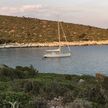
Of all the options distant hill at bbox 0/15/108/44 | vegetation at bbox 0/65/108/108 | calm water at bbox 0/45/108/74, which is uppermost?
vegetation at bbox 0/65/108/108

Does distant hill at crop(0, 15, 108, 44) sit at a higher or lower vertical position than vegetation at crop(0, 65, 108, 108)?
lower

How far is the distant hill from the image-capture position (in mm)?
161000

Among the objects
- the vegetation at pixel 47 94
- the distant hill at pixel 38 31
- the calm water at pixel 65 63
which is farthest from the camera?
the distant hill at pixel 38 31

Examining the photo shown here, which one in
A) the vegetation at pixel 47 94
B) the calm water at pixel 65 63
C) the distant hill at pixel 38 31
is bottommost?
the calm water at pixel 65 63

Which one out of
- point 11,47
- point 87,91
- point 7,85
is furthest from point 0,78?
point 11,47

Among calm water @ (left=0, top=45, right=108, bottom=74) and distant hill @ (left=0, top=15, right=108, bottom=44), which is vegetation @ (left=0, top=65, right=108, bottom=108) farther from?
distant hill @ (left=0, top=15, right=108, bottom=44)

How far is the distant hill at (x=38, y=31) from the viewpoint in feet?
528

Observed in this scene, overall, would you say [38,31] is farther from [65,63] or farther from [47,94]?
[47,94]

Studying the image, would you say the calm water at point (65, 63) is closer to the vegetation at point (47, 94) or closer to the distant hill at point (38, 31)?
the vegetation at point (47, 94)

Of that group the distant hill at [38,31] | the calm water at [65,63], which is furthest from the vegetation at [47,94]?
the distant hill at [38,31]

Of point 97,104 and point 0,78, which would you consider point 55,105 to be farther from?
point 0,78

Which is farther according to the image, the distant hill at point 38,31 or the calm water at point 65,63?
the distant hill at point 38,31

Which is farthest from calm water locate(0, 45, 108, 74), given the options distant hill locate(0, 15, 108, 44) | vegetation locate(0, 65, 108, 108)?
distant hill locate(0, 15, 108, 44)

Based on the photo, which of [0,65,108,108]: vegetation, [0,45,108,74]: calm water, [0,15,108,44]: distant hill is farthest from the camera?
[0,15,108,44]: distant hill
